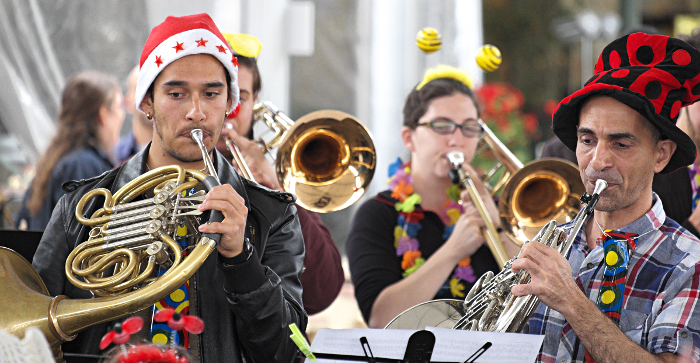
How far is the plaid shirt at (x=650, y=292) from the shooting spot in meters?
1.69

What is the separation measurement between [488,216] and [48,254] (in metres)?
1.59

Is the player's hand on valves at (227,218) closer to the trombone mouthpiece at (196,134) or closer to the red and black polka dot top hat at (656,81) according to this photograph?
the trombone mouthpiece at (196,134)

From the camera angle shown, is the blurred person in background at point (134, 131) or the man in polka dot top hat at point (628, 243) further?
the blurred person in background at point (134, 131)

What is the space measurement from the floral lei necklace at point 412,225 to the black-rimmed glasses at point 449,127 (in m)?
0.23

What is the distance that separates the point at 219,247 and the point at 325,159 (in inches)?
41.1

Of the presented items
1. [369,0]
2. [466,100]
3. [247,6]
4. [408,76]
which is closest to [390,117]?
[408,76]

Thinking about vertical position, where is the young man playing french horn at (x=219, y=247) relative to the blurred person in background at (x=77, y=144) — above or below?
above

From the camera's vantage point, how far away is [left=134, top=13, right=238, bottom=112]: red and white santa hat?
194 cm

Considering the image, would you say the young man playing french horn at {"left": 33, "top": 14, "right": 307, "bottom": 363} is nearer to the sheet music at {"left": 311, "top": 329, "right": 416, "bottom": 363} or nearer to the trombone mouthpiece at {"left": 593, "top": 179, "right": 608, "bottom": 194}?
the sheet music at {"left": 311, "top": 329, "right": 416, "bottom": 363}

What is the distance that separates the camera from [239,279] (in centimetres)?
174

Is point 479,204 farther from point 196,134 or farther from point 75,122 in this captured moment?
point 75,122

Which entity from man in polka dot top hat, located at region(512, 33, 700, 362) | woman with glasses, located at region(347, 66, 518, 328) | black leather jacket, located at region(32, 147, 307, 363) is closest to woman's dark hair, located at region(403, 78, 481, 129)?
woman with glasses, located at region(347, 66, 518, 328)

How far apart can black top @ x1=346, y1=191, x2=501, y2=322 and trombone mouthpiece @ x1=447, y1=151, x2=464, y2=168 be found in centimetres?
24

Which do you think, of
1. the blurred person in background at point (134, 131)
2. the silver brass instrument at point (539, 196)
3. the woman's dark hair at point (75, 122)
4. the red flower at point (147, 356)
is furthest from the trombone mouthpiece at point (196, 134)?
the woman's dark hair at point (75, 122)
